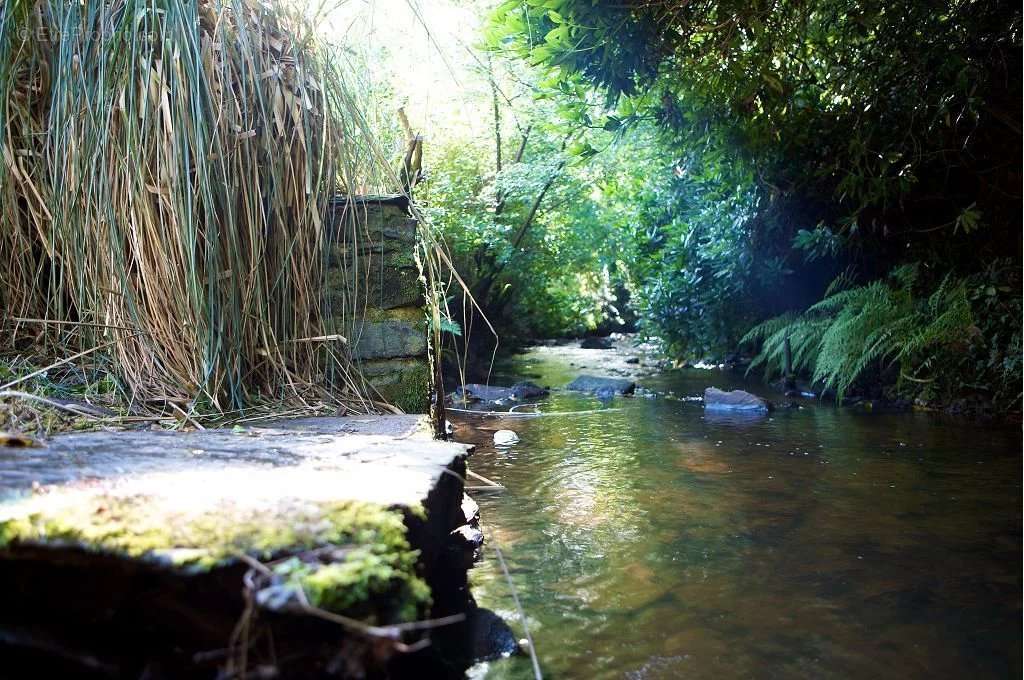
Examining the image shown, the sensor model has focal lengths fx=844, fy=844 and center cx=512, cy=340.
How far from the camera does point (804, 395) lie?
6.81 meters

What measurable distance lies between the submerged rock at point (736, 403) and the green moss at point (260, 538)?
16.2ft

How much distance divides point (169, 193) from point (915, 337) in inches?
192

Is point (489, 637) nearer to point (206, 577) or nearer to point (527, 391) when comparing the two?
point (206, 577)

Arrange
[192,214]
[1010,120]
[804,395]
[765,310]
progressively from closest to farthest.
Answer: [192,214], [1010,120], [804,395], [765,310]

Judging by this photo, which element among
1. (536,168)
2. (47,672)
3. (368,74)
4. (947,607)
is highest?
(536,168)

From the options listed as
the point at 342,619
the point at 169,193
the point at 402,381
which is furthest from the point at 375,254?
the point at 342,619

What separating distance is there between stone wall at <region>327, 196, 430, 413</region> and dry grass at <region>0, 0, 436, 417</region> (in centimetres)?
12

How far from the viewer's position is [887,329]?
19.3ft

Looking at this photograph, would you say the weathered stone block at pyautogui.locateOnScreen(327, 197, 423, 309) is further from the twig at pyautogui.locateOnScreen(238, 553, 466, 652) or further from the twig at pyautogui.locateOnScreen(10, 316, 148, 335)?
the twig at pyautogui.locateOnScreen(238, 553, 466, 652)

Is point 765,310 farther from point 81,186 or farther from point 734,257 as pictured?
point 81,186

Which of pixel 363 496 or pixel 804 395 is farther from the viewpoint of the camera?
pixel 804 395

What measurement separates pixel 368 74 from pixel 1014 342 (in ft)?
13.7

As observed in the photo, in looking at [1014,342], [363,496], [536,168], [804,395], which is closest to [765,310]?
[804,395]

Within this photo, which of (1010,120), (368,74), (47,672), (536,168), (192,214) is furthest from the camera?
(536,168)
